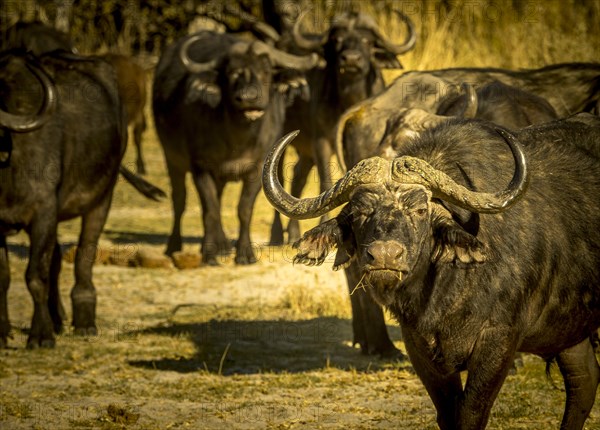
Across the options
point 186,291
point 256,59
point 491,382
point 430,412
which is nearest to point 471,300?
point 491,382

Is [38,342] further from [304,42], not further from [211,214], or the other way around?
[304,42]

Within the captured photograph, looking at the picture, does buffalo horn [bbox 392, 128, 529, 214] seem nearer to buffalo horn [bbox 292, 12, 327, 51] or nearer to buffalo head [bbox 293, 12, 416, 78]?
buffalo head [bbox 293, 12, 416, 78]

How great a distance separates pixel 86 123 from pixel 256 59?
401 cm

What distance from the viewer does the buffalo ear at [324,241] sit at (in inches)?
222

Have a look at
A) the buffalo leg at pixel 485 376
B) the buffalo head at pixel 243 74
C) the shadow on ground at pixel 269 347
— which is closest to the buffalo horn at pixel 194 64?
the buffalo head at pixel 243 74

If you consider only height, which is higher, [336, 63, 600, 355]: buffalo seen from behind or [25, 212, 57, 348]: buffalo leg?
[336, 63, 600, 355]: buffalo seen from behind

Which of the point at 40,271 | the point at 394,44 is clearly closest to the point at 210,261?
the point at 394,44

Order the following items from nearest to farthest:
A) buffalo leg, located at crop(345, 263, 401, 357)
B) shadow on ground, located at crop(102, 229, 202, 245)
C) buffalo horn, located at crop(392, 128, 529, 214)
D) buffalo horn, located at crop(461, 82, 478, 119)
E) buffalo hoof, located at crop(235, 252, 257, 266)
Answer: buffalo horn, located at crop(392, 128, 529, 214), buffalo horn, located at crop(461, 82, 478, 119), buffalo leg, located at crop(345, 263, 401, 357), buffalo hoof, located at crop(235, 252, 257, 266), shadow on ground, located at crop(102, 229, 202, 245)

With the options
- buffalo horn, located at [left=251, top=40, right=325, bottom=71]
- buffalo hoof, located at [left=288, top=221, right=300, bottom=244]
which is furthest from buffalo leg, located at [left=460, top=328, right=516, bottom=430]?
buffalo hoof, located at [left=288, top=221, right=300, bottom=244]

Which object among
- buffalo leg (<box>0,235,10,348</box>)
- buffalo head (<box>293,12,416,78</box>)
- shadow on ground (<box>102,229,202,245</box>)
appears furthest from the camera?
shadow on ground (<box>102,229,202,245</box>)

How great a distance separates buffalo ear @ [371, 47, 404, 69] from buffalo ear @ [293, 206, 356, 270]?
26.7ft

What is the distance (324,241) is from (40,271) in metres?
4.03

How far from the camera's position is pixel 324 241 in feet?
18.5

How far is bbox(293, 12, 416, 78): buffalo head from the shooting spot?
12.8m
